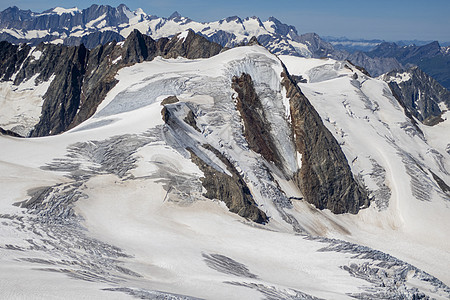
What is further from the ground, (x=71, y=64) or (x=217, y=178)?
(x=71, y=64)

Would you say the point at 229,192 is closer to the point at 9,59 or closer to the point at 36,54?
the point at 36,54

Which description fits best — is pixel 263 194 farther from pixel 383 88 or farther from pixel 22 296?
pixel 383 88

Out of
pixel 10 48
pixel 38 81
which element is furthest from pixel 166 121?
pixel 10 48

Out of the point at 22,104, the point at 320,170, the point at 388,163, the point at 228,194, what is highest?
the point at 22,104

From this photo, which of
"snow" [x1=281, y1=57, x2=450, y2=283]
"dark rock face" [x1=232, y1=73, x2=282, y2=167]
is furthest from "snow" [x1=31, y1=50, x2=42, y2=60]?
"dark rock face" [x1=232, y1=73, x2=282, y2=167]

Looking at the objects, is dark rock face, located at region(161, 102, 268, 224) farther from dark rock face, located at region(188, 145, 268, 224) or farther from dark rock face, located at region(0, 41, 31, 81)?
dark rock face, located at region(0, 41, 31, 81)

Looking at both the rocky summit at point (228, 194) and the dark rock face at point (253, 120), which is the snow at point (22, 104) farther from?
the dark rock face at point (253, 120)

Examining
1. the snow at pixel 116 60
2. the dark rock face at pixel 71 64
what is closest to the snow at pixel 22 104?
the dark rock face at pixel 71 64

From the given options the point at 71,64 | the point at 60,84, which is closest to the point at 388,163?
the point at 60,84
